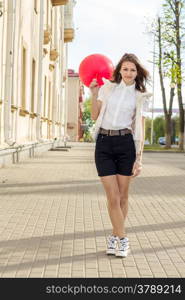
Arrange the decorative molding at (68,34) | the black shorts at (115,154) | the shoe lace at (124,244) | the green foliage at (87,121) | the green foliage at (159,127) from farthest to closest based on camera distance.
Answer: the green foliage at (159,127) → the green foliage at (87,121) → the decorative molding at (68,34) → the shoe lace at (124,244) → the black shorts at (115,154)

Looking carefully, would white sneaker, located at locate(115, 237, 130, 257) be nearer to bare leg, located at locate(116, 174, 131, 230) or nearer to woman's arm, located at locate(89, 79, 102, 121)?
bare leg, located at locate(116, 174, 131, 230)

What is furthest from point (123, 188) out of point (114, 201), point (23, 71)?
point (23, 71)

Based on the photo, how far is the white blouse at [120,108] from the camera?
5.65 metres

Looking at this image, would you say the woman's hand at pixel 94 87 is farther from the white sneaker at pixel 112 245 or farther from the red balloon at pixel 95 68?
the white sneaker at pixel 112 245

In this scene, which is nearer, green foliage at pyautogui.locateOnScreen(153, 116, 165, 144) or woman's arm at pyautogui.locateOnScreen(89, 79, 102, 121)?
woman's arm at pyautogui.locateOnScreen(89, 79, 102, 121)

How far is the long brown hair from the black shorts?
0.47 metres

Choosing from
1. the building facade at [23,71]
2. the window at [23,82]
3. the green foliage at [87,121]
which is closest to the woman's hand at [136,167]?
the building facade at [23,71]

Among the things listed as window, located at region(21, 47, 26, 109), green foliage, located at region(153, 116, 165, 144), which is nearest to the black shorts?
window, located at region(21, 47, 26, 109)

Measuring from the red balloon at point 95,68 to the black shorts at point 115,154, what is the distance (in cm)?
54

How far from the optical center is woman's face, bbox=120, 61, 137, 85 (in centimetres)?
570

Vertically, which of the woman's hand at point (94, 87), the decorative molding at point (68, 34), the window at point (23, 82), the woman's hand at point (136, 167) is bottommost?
the woman's hand at point (136, 167)

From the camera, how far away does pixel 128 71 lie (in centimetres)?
570

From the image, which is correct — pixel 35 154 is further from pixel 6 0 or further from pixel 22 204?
pixel 22 204

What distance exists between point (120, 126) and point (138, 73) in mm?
531
